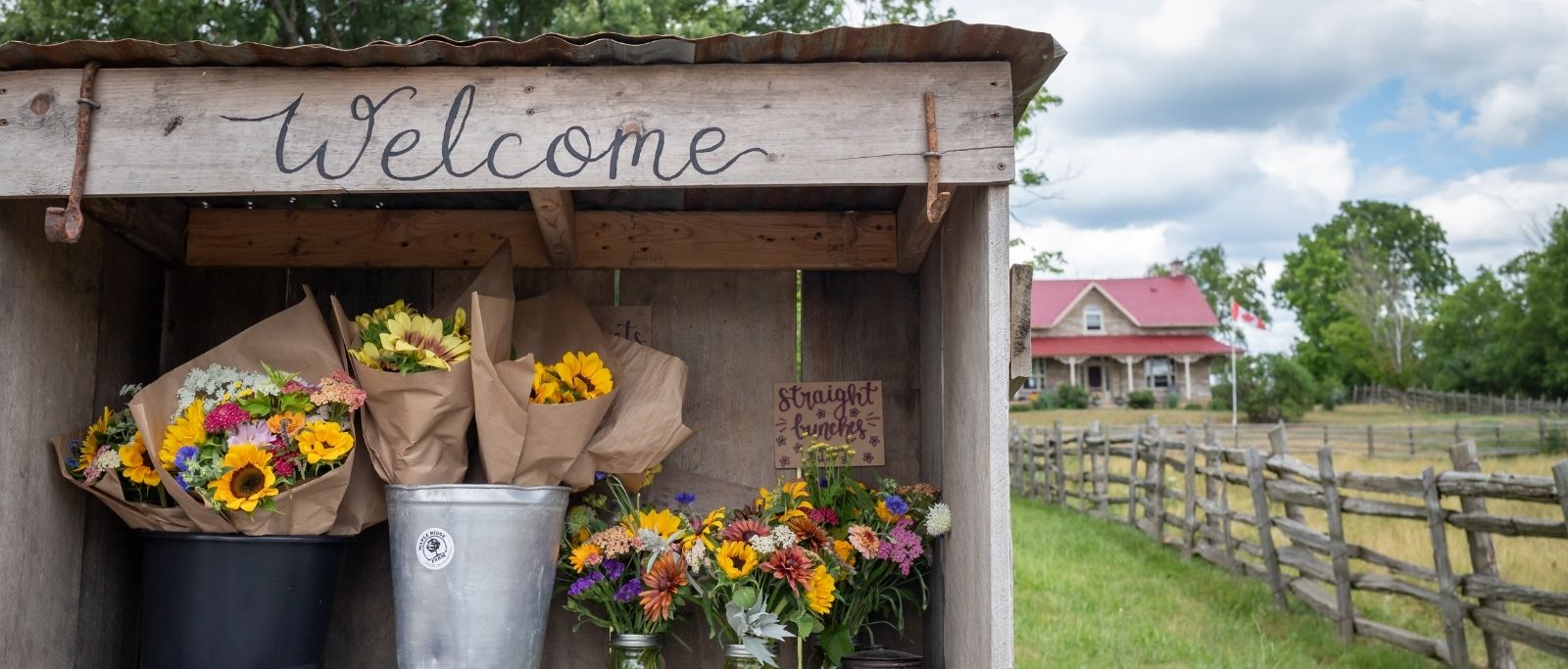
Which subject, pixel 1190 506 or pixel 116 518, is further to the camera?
pixel 1190 506

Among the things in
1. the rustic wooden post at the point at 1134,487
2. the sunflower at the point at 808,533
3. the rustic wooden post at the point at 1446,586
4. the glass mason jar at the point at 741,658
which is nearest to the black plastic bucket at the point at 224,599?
the glass mason jar at the point at 741,658

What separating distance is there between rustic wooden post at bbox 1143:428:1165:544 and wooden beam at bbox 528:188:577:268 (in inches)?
362

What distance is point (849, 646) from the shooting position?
355cm

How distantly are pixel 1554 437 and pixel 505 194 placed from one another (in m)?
24.1

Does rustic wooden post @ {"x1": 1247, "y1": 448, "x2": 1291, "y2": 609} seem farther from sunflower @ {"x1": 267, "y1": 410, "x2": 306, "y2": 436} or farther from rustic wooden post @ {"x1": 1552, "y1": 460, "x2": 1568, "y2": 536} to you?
sunflower @ {"x1": 267, "y1": 410, "x2": 306, "y2": 436}

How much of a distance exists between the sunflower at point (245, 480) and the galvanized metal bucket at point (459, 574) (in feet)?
1.05

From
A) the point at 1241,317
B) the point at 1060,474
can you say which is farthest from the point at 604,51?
the point at 1241,317

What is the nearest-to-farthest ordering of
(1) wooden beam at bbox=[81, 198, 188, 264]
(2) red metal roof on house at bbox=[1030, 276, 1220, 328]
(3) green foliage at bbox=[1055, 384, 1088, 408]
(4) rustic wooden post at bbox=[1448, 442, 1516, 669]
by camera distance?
1. (1) wooden beam at bbox=[81, 198, 188, 264]
2. (4) rustic wooden post at bbox=[1448, 442, 1516, 669]
3. (3) green foliage at bbox=[1055, 384, 1088, 408]
4. (2) red metal roof on house at bbox=[1030, 276, 1220, 328]

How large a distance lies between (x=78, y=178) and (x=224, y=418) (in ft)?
2.21

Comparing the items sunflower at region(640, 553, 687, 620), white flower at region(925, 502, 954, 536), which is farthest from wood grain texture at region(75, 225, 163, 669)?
white flower at region(925, 502, 954, 536)

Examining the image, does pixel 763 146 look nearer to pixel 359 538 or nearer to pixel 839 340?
pixel 839 340

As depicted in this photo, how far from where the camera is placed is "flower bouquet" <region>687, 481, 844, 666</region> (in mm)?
3283

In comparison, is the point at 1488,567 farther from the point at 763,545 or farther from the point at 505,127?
the point at 505,127

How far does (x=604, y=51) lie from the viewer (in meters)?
2.75
